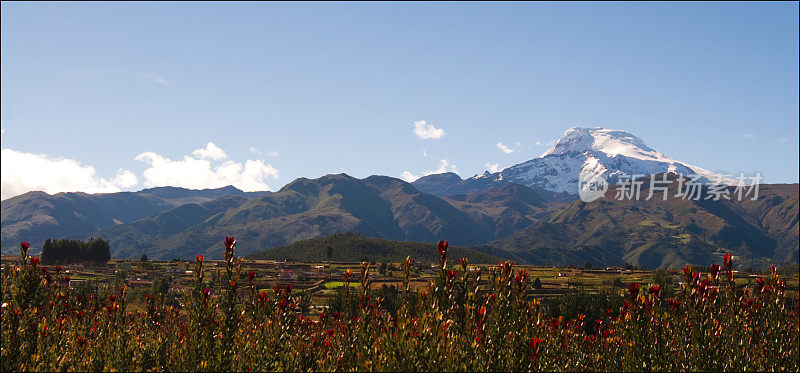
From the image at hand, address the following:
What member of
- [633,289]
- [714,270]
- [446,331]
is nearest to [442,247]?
[446,331]

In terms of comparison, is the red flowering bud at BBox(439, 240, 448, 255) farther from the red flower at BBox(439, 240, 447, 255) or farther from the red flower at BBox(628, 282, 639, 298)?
the red flower at BBox(628, 282, 639, 298)

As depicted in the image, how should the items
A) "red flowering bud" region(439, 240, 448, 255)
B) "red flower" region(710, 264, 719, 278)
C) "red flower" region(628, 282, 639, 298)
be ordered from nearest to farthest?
"red flowering bud" region(439, 240, 448, 255) < "red flower" region(710, 264, 719, 278) < "red flower" region(628, 282, 639, 298)

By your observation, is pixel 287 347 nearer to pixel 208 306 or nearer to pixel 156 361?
pixel 208 306

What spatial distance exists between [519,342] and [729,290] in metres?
8.41

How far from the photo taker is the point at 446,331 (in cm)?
1398

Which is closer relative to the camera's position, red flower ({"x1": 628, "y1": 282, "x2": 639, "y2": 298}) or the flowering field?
the flowering field

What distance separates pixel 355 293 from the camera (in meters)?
19.3

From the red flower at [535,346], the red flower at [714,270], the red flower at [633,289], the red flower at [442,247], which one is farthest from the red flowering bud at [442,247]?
the red flower at [714,270]

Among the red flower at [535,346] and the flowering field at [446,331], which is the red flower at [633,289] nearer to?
the flowering field at [446,331]

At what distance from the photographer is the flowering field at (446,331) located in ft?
48.8

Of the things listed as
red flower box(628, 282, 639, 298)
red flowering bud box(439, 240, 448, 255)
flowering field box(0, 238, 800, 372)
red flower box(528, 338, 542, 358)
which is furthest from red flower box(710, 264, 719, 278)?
red flowering bud box(439, 240, 448, 255)

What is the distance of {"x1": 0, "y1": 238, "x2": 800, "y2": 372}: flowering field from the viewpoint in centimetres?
1487

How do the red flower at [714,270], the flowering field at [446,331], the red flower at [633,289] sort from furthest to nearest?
the red flower at [633,289] → the red flower at [714,270] → the flowering field at [446,331]

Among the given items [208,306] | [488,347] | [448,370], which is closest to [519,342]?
[488,347]
